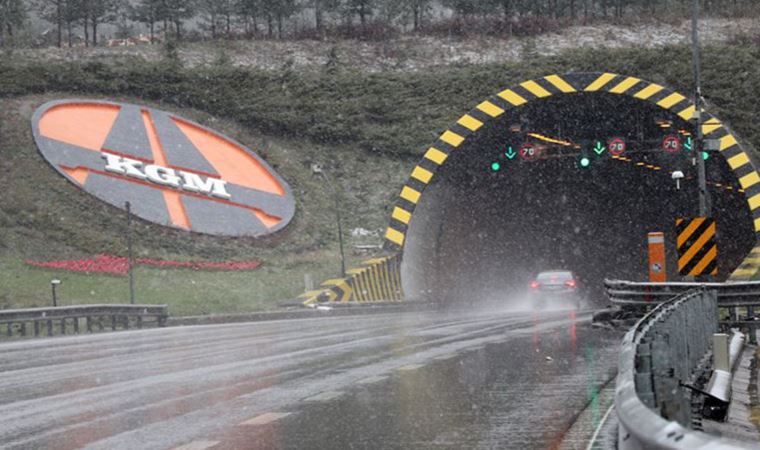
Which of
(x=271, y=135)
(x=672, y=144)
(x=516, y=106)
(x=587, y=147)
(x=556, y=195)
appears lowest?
(x=556, y=195)

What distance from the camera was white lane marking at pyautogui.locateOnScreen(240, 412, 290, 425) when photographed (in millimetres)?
10203

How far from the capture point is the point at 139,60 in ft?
226

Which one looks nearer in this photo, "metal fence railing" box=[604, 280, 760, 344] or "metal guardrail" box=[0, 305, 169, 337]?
"metal fence railing" box=[604, 280, 760, 344]

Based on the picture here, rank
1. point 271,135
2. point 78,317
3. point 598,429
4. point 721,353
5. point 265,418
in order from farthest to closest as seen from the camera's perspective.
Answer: point 271,135
point 78,317
point 721,353
point 265,418
point 598,429

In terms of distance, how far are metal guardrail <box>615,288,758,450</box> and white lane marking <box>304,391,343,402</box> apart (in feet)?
10.6

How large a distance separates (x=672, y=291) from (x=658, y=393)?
17.3 meters

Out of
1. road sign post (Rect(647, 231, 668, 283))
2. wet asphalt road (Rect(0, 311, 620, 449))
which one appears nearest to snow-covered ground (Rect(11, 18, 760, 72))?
road sign post (Rect(647, 231, 668, 283))

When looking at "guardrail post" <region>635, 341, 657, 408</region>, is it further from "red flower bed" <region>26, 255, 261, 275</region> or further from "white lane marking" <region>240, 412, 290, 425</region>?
"red flower bed" <region>26, 255, 261, 275</region>

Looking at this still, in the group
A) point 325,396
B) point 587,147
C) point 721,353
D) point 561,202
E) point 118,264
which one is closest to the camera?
point 325,396

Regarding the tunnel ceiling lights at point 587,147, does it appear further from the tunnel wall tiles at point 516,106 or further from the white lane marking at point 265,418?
the white lane marking at point 265,418

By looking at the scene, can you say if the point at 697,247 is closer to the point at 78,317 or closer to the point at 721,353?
the point at 721,353

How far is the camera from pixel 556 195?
174 ft

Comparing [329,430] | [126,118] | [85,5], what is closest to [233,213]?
[126,118]

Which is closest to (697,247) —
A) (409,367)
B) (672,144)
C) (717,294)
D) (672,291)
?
(672,291)
